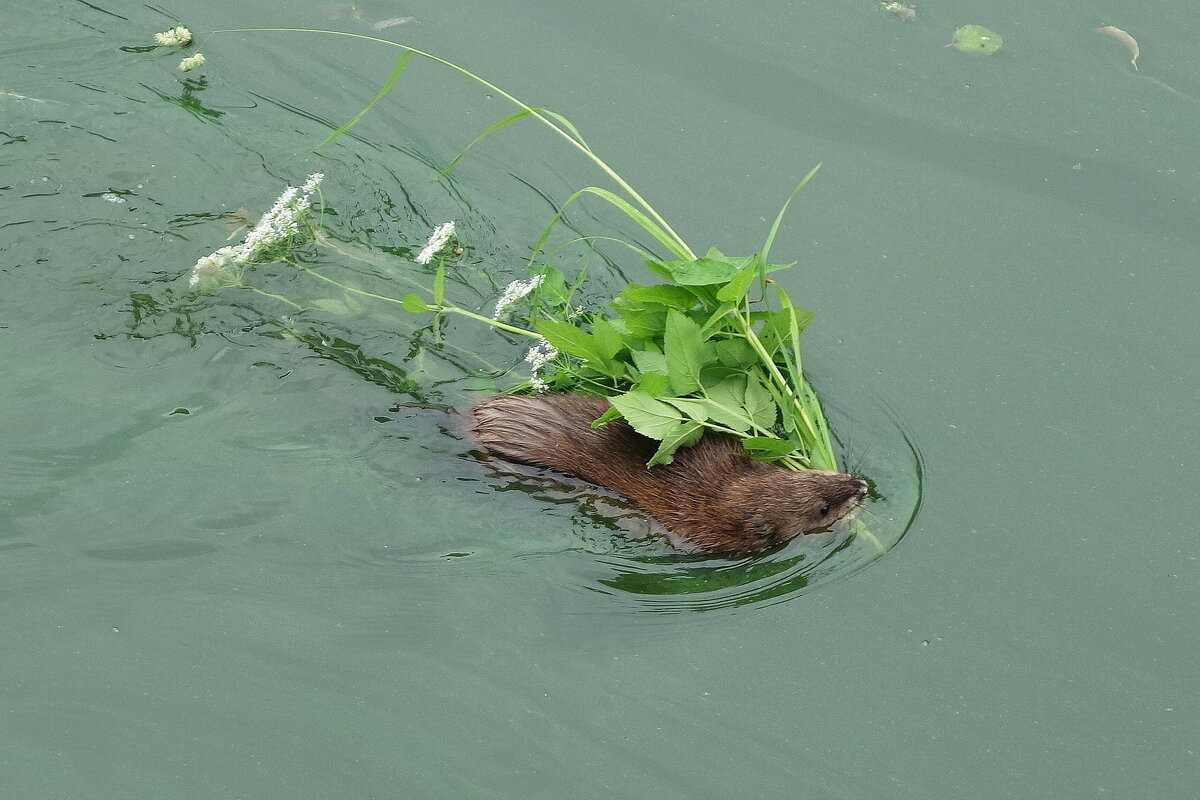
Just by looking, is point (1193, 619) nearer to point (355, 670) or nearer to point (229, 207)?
point (355, 670)

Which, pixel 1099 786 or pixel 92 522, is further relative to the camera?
pixel 92 522

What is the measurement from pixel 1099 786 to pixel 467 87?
153 inches

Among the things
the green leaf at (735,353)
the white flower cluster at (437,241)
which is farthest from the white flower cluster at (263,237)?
the green leaf at (735,353)

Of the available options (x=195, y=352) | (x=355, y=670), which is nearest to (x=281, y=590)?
(x=355, y=670)

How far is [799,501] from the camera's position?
407cm

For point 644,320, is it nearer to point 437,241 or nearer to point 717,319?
point 717,319

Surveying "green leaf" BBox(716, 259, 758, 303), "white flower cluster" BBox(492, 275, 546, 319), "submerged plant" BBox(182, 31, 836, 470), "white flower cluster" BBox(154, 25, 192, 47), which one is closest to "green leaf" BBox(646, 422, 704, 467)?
"submerged plant" BBox(182, 31, 836, 470)

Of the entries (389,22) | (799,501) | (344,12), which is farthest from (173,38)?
(799,501)

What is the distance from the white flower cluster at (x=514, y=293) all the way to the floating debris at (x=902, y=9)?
2.51 metres

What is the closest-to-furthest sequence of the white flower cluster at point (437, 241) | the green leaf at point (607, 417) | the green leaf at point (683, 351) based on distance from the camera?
the green leaf at point (683, 351), the green leaf at point (607, 417), the white flower cluster at point (437, 241)

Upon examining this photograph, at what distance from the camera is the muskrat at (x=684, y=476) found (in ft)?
13.5

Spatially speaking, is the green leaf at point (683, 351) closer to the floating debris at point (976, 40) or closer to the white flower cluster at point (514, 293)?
the white flower cluster at point (514, 293)

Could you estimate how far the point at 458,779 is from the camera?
12.3ft

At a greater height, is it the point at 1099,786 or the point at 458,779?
the point at 1099,786
